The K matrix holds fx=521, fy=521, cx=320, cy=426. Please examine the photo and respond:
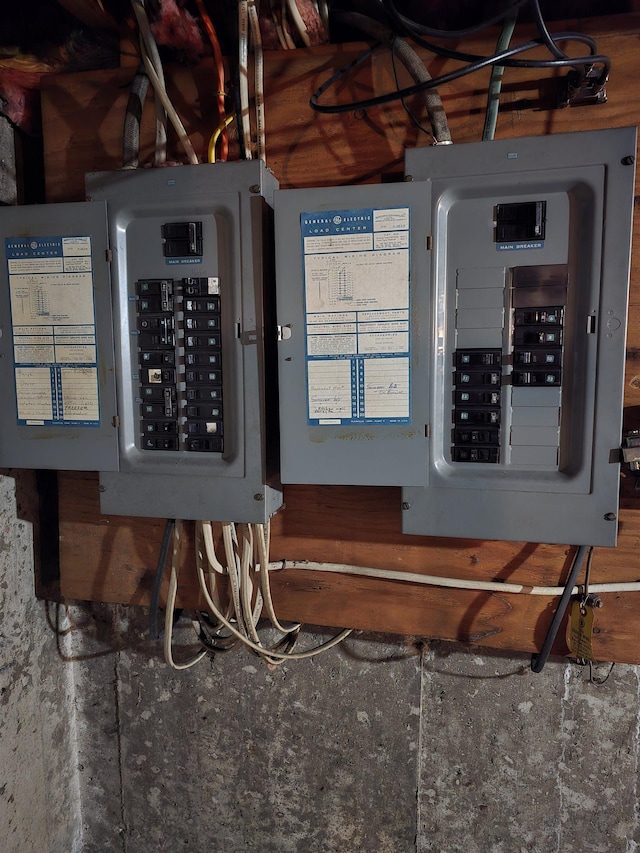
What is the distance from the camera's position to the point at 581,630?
0.90 m

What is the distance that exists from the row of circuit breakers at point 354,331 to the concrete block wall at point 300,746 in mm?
387

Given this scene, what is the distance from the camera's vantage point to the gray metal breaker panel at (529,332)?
75 cm

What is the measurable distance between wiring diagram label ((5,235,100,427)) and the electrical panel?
0.35 metres

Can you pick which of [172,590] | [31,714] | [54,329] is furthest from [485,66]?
[31,714]

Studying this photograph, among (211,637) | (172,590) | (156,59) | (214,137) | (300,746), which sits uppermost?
(156,59)

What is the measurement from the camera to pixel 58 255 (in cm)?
90

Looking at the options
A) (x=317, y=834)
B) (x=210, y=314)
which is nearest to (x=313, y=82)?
(x=210, y=314)

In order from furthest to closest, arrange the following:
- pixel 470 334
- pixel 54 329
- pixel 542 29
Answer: pixel 54 329 → pixel 470 334 → pixel 542 29

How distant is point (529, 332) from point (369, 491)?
39cm

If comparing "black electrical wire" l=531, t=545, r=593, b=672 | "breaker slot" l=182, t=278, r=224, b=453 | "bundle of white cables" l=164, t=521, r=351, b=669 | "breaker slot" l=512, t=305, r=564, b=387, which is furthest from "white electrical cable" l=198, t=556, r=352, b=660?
"breaker slot" l=512, t=305, r=564, b=387

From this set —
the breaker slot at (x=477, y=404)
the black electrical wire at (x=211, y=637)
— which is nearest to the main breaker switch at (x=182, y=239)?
the breaker slot at (x=477, y=404)

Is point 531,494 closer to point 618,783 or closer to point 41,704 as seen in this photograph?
point 618,783

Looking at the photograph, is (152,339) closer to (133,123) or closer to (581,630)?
(133,123)

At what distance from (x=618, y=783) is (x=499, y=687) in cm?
28
